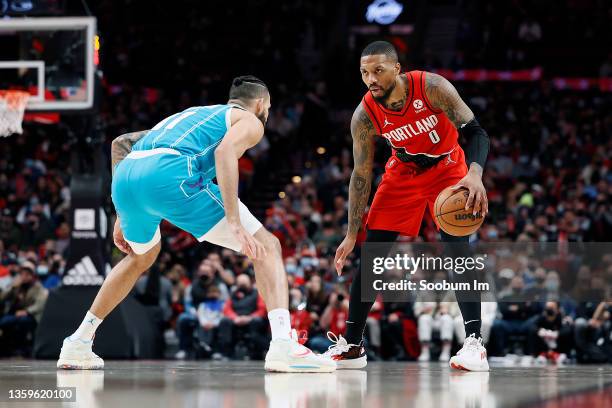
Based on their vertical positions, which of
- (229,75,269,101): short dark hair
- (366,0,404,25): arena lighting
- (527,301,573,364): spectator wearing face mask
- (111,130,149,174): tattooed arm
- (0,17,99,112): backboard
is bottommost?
(527,301,573,364): spectator wearing face mask

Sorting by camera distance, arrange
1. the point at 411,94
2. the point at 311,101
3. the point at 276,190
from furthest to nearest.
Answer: the point at 311,101
the point at 276,190
the point at 411,94

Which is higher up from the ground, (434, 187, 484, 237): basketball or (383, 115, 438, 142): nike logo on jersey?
(383, 115, 438, 142): nike logo on jersey

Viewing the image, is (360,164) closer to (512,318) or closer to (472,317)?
(472,317)

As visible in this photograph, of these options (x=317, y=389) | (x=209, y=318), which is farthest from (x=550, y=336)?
(x=317, y=389)

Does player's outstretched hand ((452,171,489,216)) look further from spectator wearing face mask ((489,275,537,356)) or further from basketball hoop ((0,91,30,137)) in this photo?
spectator wearing face mask ((489,275,537,356))

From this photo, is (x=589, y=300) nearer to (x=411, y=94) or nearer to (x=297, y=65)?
(x=411, y=94)

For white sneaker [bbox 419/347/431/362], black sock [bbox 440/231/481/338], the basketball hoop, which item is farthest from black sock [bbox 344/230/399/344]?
white sneaker [bbox 419/347/431/362]

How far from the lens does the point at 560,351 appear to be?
11.5 m

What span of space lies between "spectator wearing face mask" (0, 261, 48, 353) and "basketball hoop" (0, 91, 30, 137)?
2806 mm

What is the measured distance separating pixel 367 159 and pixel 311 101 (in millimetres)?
13098

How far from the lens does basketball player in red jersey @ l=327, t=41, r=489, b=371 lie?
614 centimetres

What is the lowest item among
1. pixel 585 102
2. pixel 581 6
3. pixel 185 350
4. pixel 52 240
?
pixel 185 350

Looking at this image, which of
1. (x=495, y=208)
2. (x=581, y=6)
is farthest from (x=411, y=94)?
(x=581, y=6)

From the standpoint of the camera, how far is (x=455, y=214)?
585 centimetres
